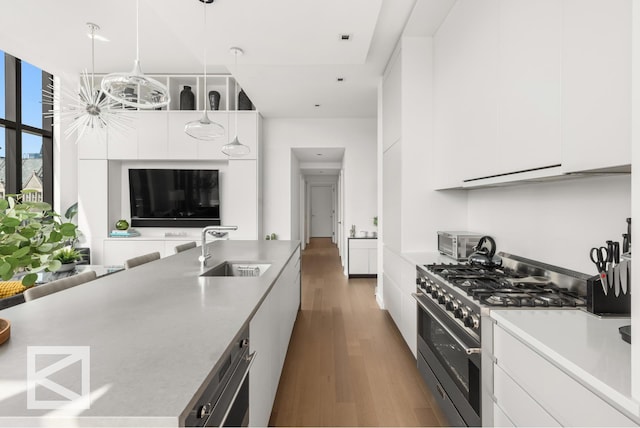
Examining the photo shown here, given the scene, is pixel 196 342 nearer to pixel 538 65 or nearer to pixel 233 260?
pixel 233 260

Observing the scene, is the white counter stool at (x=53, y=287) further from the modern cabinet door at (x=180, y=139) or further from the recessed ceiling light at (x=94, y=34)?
the modern cabinet door at (x=180, y=139)

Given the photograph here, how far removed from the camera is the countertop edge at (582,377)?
675 mm

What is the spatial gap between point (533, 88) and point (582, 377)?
4.10ft

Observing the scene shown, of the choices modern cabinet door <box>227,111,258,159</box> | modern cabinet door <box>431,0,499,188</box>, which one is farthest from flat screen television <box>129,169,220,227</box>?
modern cabinet door <box>431,0,499,188</box>

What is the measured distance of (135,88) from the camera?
188 cm

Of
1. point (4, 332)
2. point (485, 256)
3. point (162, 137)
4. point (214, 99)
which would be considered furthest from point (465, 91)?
point (162, 137)

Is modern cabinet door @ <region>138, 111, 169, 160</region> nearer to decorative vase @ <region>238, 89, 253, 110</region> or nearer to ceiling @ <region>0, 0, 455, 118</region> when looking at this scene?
ceiling @ <region>0, 0, 455, 118</region>

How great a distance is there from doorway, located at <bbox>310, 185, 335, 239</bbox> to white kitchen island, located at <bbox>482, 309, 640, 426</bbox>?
11.1 m

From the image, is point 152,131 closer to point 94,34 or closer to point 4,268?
point 94,34

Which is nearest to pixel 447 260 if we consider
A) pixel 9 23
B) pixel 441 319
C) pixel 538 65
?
pixel 441 319

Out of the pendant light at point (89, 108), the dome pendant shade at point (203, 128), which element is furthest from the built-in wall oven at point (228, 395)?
the pendant light at point (89, 108)

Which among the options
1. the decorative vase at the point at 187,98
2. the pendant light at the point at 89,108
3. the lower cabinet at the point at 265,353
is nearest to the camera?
the lower cabinet at the point at 265,353

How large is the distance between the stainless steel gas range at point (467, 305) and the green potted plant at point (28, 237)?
153cm

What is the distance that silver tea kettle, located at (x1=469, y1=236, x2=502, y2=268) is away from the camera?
6.51ft
